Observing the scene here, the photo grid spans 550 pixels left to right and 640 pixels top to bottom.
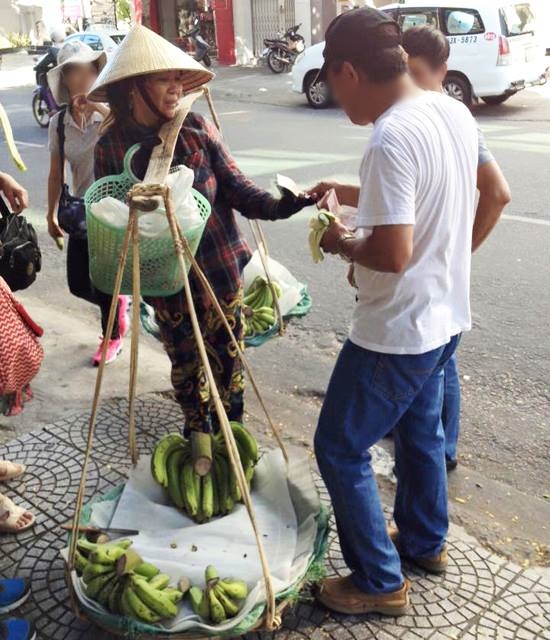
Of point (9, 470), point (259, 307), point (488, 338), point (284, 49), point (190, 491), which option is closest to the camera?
point (190, 491)

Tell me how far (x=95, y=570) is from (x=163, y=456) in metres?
0.57

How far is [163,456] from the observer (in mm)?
2668

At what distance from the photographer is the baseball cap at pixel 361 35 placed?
188cm

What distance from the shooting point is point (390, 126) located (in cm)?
186

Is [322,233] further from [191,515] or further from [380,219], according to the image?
[191,515]

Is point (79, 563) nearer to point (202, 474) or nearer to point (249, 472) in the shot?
point (202, 474)

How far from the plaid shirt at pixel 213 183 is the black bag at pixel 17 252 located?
35cm

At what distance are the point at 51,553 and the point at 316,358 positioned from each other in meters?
2.12

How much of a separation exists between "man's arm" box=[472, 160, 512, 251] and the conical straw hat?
1067 mm

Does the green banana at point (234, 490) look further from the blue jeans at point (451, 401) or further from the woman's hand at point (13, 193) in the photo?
the woman's hand at point (13, 193)

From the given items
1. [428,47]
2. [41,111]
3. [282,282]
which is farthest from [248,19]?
[428,47]

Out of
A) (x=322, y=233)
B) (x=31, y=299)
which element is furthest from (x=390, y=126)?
(x=31, y=299)

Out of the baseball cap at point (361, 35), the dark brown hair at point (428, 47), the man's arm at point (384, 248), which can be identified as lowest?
the man's arm at point (384, 248)

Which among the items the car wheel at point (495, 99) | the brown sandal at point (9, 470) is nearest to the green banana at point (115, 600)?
the brown sandal at point (9, 470)
